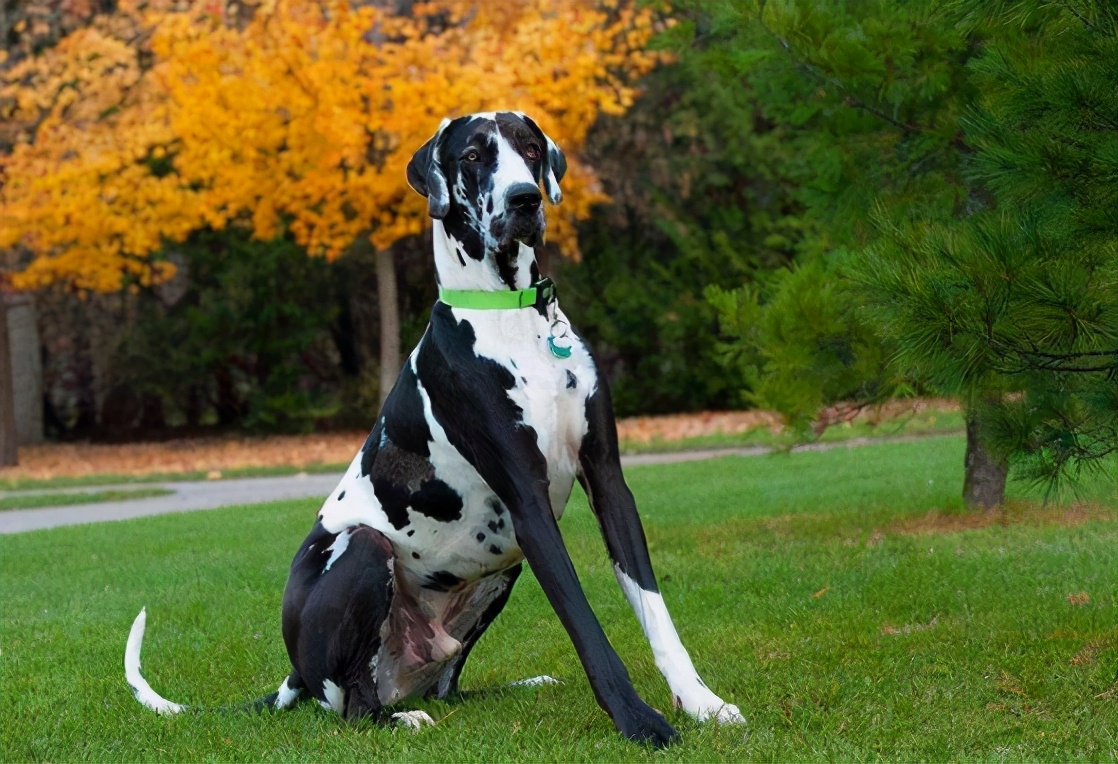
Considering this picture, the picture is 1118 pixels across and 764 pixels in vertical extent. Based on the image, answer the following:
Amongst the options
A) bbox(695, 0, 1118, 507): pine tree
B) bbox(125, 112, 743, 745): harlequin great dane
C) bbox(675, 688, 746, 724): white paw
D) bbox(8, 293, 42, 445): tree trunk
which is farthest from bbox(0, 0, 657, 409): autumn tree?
bbox(675, 688, 746, 724): white paw

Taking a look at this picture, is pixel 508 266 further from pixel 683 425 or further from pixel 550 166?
pixel 683 425

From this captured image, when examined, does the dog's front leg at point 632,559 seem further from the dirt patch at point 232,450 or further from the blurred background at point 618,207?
the dirt patch at point 232,450

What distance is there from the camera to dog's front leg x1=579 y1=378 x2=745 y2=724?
12.6 ft

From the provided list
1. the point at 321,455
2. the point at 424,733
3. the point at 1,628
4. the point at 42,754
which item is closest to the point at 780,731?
the point at 424,733

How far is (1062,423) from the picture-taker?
4512 millimetres

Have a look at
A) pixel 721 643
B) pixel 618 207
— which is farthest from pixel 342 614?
pixel 618 207

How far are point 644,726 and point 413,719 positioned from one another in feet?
2.98

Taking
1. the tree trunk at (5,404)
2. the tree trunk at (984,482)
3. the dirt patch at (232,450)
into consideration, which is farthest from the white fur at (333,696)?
the tree trunk at (5,404)

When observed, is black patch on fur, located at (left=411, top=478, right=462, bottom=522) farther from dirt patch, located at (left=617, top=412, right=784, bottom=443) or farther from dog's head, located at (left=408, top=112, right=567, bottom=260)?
dirt patch, located at (left=617, top=412, right=784, bottom=443)

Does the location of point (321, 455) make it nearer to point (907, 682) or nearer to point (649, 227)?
point (649, 227)

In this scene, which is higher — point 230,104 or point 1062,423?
point 230,104

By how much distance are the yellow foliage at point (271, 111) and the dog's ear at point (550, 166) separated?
10853 mm

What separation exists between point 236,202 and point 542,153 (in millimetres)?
12755

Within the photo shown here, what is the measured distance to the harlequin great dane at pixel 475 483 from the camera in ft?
12.6
